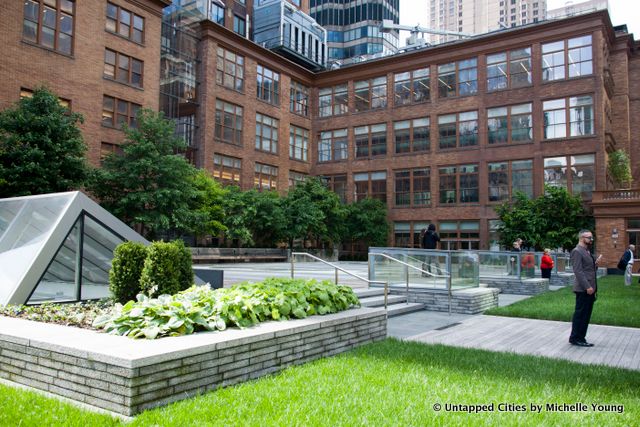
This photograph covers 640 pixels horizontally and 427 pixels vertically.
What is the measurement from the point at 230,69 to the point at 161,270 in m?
32.8

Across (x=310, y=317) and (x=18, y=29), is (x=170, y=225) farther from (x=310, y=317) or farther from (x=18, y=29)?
(x=310, y=317)

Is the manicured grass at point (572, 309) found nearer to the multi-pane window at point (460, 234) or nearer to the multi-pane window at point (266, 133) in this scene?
the multi-pane window at point (460, 234)

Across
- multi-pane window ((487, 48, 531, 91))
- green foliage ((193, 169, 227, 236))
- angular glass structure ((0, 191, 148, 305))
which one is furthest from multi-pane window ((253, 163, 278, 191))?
angular glass structure ((0, 191, 148, 305))

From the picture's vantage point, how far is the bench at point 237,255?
94.9 ft

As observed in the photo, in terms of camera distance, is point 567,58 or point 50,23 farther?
point 567,58

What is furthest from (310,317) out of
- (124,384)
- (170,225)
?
(170,225)

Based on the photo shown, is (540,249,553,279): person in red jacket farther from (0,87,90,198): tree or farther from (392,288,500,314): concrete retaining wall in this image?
(0,87,90,198): tree

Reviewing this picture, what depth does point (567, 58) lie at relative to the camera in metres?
35.7

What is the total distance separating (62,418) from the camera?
400 centimetres

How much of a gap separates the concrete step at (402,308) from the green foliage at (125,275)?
5270 mm

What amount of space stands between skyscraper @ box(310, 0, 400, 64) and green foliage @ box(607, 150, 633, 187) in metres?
41.0

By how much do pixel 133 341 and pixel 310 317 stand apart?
2.48 metres

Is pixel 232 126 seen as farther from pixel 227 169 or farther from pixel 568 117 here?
pixel 568 117

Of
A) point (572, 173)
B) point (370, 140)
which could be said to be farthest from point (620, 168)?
point (370, 140)
